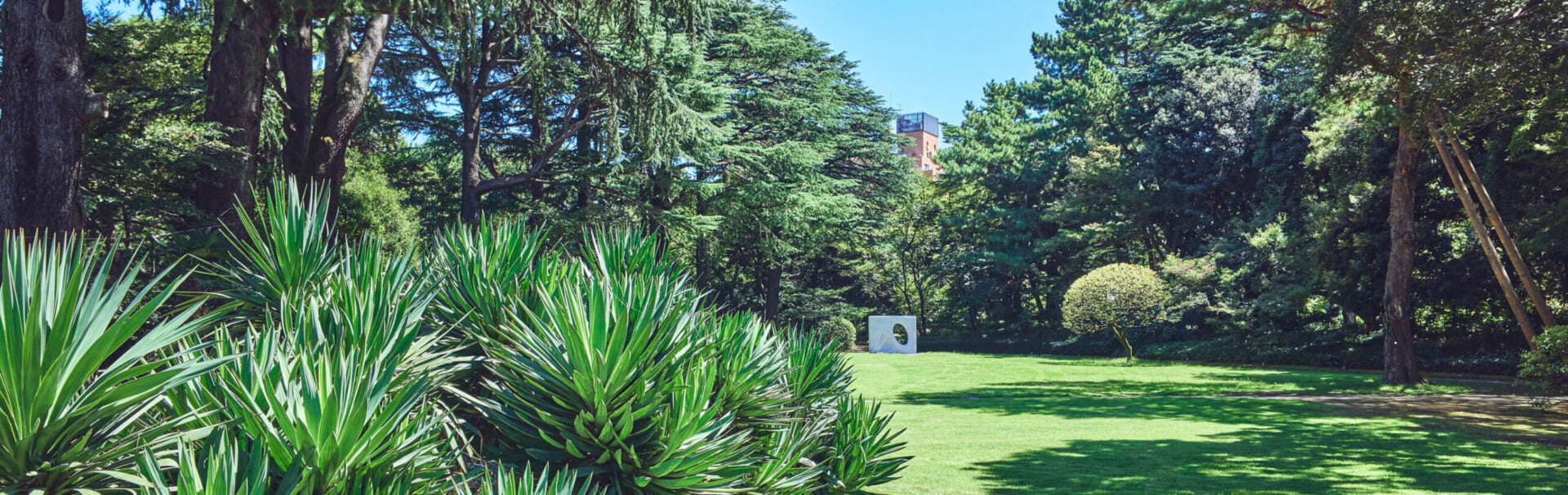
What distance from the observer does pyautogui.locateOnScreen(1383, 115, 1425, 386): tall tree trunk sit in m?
16.8

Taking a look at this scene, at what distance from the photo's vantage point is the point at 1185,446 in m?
10.2

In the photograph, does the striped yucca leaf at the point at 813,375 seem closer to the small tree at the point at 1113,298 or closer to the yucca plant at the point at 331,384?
the yucca plant at the point at 331,384

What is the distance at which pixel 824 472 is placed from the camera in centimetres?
507

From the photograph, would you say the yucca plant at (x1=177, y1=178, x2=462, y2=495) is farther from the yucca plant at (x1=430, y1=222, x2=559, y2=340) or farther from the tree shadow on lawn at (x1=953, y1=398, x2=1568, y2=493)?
the tree shadow on lawn at (x1=953, y1=398, x2=1568, y2=493)

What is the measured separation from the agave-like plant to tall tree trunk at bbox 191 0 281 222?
7.94 meters

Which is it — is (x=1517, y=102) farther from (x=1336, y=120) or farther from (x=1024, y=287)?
(x=1024, y=287)

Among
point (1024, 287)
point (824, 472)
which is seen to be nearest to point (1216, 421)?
point (824, 472)

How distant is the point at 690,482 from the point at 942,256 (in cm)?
3885

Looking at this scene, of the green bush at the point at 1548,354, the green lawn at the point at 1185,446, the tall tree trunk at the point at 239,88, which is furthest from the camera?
the green bush at the point at 1548,354

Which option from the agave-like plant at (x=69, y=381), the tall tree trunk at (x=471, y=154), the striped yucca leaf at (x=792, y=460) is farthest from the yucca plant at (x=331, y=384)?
the tall tree trunk at (x=471, y=154)

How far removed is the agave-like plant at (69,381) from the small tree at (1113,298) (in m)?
27.6

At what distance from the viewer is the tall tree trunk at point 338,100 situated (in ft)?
36.9

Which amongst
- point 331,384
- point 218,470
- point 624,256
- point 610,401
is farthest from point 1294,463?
point 218,470

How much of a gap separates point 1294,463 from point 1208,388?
1048cm
